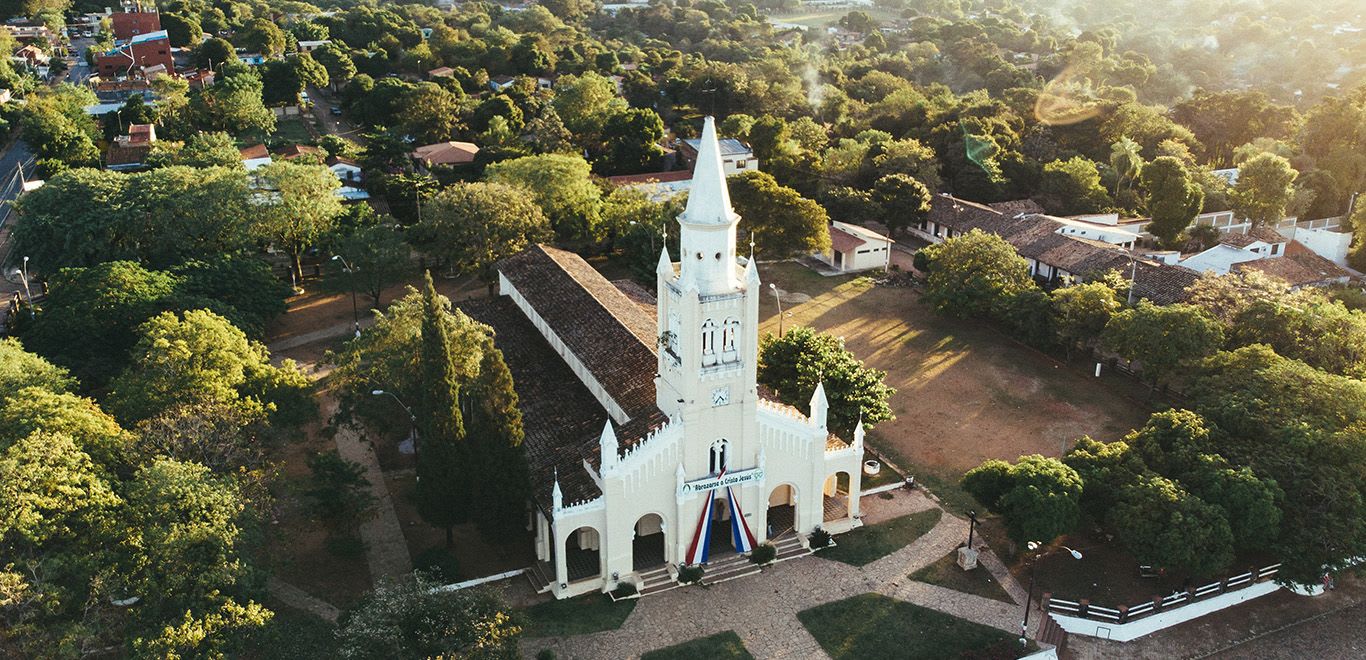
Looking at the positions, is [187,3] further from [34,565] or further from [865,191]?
[34,565]

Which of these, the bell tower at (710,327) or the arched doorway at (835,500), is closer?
the bell tower at (710,327)

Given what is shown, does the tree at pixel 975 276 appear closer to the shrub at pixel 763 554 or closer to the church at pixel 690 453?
the church at pixel 690 453

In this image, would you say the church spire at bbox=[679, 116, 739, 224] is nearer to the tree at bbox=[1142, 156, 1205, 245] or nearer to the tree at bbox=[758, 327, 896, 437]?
the tree at bbox=[758, 327, 896, 437]

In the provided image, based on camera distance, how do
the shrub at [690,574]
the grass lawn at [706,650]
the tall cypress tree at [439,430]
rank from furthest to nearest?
the shrub at [690,574]
the tall cypress tree at [439,430]
the grass lawn at [706,650]

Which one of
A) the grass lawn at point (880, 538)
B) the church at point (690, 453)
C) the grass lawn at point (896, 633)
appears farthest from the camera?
the grass lawn at point (880, 538)

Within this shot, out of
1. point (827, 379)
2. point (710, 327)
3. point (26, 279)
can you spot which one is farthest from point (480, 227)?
point (710, 327)

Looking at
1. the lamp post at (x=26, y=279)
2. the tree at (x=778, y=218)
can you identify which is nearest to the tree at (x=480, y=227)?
the tree at (x=778, y=218)
